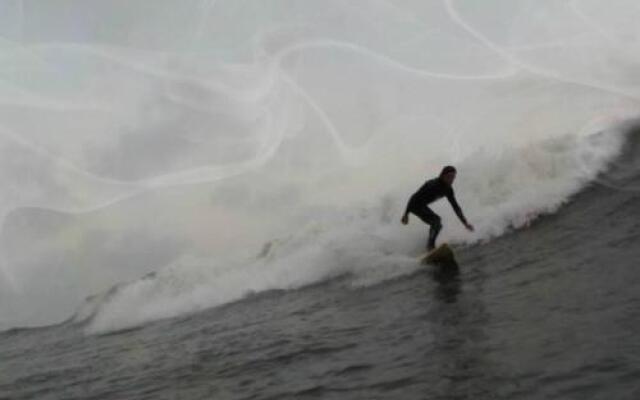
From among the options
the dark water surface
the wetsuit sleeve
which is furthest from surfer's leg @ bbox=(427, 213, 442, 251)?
the dark water surface

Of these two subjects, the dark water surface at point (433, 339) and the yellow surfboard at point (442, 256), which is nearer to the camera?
the dark water surface at point (433, 339)

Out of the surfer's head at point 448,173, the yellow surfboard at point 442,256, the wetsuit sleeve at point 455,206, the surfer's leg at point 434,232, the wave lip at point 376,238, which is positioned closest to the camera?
the yellow surfboard at point 442,256

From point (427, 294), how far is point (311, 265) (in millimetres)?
7253

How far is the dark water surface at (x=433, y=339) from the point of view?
5.80 metres

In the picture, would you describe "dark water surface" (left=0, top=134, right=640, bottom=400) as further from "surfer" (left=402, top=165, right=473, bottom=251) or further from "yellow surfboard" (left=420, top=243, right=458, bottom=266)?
"surfer" (left=402, top=165, right=473, bottom=251)

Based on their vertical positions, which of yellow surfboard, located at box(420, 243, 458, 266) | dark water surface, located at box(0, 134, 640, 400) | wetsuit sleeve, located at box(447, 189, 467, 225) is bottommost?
dark water surface, located at box(0, 134, 640, 400)

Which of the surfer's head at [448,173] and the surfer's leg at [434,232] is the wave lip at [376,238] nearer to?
the surfer's leg at [434,232]

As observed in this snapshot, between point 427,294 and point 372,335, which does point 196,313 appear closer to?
point 427,294

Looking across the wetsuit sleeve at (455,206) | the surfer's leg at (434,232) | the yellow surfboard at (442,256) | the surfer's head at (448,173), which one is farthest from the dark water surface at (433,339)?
the surfer's head at (448,173)

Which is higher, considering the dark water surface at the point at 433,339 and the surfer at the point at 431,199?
the surfer at the point at 431,199

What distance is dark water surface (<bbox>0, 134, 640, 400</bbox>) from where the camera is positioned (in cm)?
580

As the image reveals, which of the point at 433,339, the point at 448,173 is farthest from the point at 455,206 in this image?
the point at 433,339

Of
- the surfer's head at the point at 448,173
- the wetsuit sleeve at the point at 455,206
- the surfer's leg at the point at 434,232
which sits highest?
the surfer's head at the point at 448,173

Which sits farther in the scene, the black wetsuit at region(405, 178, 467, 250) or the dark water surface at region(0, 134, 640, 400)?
the black wetsuit at region(405, 178, 467, 250)
